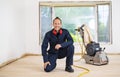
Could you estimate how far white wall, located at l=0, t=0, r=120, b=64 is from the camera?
454cm

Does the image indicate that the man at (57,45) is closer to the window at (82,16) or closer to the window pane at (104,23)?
the window at (82,16)

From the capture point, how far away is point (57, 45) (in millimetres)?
3590

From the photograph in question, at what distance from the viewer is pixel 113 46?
5902 millimetres

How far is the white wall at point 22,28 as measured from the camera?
4543 millimetres

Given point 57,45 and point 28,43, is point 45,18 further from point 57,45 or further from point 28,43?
point 57,45

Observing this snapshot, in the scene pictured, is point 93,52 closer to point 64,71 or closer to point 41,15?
point 64,71

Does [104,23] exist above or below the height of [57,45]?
above

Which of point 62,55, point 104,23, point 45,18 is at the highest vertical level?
point 45,18

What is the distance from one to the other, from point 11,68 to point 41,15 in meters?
2.31

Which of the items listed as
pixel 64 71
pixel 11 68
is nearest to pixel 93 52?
pixel 64 71

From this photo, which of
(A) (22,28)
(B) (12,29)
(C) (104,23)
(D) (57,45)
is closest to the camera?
(D) (57,45)

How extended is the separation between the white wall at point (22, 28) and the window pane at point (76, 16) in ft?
1.87

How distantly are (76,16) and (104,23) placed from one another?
795mm

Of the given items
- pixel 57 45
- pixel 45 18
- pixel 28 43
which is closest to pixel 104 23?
pixel 45 18
